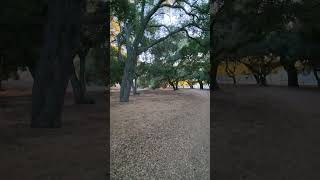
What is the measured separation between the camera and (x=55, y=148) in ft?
16.7

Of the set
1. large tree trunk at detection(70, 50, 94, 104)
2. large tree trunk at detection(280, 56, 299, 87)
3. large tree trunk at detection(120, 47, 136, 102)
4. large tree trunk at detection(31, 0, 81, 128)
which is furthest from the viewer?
large tree trunk at detection(280, 56, 299, 87)

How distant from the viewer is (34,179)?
3623mm

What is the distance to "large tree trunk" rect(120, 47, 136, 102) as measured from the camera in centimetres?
477

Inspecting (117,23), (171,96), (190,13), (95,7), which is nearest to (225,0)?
(190,13)

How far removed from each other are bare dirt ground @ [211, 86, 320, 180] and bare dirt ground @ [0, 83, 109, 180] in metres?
1.23

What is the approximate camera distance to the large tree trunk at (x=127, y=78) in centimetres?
477

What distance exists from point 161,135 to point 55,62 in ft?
7.52

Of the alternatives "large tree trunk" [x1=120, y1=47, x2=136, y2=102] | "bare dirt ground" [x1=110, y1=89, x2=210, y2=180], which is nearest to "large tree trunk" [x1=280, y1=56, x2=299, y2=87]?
"bare dirt ground" [x1=110, y1=89, x2=210, y2=180]

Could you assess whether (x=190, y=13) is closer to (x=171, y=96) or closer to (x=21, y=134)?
(x=171, y=96)

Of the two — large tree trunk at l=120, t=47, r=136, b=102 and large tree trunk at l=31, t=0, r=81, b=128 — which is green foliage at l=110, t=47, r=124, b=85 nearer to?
large tree trunk at l=120, t=47, r=136, b=102

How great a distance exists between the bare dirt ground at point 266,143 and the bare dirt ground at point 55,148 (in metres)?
1.23

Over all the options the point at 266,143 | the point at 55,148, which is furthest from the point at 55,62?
the point at 266,143

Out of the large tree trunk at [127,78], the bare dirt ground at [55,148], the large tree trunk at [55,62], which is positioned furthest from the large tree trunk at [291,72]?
the large tree trunk at [127,78]

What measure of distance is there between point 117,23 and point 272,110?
4.89 m
